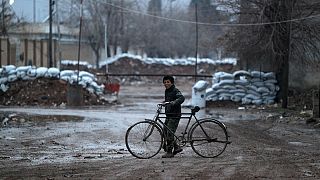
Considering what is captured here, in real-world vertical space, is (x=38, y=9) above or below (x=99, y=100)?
above

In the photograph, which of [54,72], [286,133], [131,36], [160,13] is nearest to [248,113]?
[286,133]

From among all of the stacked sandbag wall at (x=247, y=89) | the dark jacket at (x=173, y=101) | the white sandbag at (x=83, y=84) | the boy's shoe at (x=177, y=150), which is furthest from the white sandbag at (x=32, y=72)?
the boy's shoe at (x=177, y=150)

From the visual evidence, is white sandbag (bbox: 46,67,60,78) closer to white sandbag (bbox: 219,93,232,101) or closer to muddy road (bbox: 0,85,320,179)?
white sandbag (bbox: 219,93,232,101)

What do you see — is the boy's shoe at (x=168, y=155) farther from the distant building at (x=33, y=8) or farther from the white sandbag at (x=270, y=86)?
the distant building at (x=33, y=8)

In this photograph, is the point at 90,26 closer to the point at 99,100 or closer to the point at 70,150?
the point at 99,100

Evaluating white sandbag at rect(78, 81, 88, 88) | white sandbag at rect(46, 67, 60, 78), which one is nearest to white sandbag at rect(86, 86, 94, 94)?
white sandbag at rect(78, 81, 88, 88)

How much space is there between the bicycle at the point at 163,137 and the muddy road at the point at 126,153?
20 cm

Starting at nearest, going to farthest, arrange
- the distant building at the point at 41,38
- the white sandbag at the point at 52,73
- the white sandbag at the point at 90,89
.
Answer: the white sandbag at the point at 52,73
the white sandbag at the point at 90,89
the distant building at the point at 41,38

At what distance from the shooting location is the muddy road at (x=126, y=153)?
30.2ft

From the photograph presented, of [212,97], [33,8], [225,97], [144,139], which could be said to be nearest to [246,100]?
[225,97]

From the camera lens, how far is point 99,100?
29797 millimetres

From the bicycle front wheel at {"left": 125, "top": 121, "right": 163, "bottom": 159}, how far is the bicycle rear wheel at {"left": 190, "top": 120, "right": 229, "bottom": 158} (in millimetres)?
680

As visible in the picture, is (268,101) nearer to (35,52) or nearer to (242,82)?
(242,82)

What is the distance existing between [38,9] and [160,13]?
1732 centimetres
